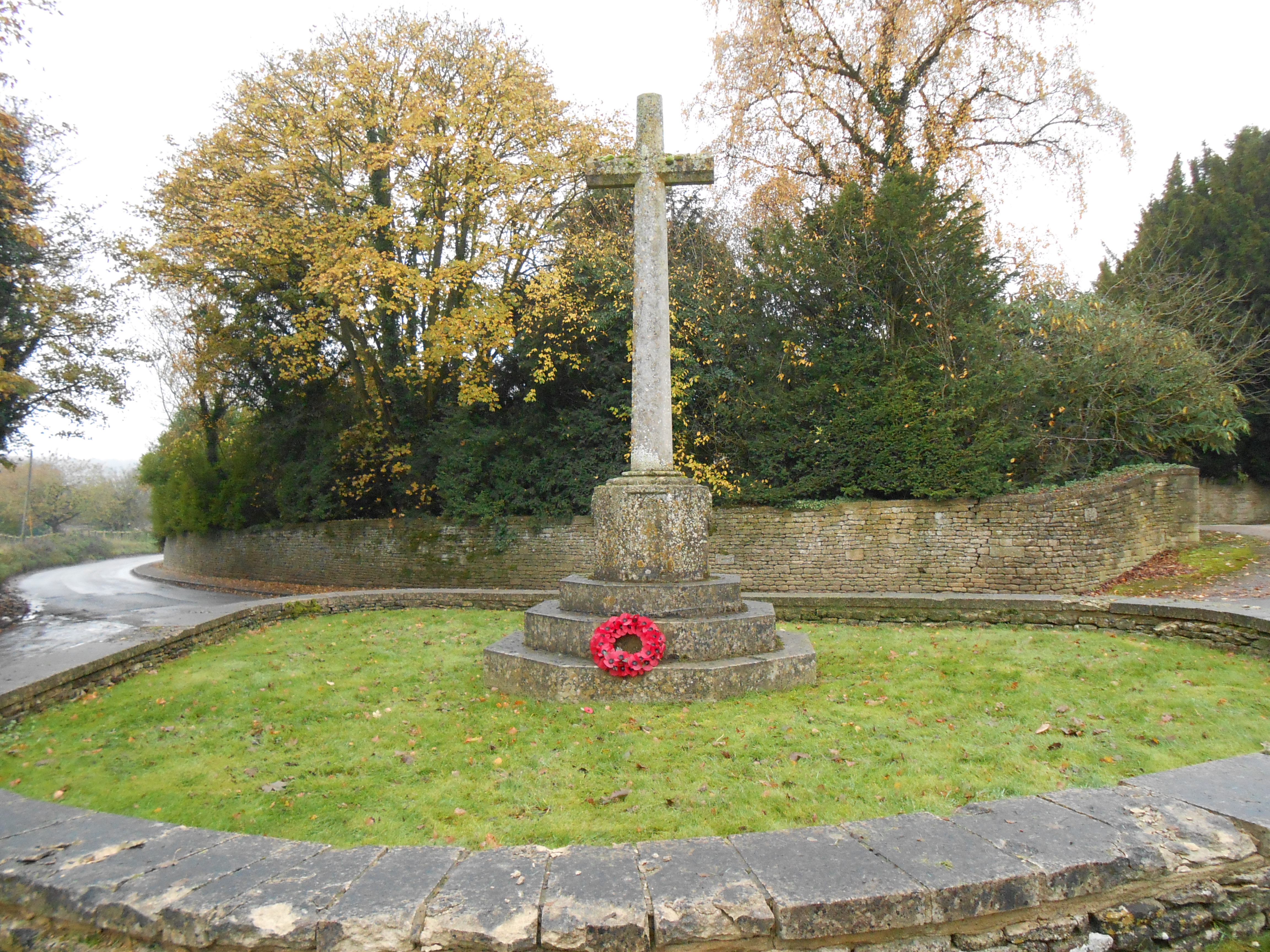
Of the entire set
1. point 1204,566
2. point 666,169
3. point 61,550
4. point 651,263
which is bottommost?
point 61,550

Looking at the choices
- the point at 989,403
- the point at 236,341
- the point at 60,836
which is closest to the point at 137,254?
the point at 236,341

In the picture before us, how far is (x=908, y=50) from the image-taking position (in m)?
14.5

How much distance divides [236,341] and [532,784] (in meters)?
16.2

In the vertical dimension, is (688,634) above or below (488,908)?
above

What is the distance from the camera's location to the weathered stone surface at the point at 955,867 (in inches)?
90.3

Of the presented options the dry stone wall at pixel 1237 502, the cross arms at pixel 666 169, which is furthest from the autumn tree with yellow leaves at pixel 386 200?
the dry stone wall at pixel 1237 502

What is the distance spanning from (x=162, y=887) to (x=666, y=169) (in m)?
6.81

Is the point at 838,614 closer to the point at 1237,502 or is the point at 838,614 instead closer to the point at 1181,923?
the point at 1181,923

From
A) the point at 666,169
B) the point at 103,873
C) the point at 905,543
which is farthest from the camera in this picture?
the point at 905,543

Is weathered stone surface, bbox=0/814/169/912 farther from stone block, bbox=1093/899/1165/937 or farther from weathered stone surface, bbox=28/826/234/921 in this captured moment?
stone block, bbox=1093/899/1165/937

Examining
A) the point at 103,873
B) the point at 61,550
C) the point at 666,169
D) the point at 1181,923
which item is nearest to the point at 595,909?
the point at 103,873

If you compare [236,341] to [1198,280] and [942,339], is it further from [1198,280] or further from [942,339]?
[1198,280]

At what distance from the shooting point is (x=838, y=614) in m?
9.23

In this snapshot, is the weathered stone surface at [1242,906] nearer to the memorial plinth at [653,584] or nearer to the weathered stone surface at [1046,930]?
the weathered stone surface at [1046,930]
